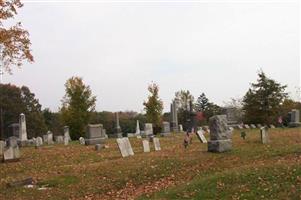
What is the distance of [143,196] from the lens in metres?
12.6

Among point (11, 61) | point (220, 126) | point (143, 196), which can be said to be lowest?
point (143, 196)

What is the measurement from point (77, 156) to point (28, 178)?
5.78 m

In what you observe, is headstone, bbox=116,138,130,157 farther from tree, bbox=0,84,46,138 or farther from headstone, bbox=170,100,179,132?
tree, bbox=0,84,46,138

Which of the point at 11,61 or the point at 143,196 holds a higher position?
the point at 11,61

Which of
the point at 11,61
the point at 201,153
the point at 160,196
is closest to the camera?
the point at 160,196

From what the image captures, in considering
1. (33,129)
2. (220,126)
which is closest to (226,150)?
(220,126)

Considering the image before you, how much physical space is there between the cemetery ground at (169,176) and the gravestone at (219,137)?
15.6 inches

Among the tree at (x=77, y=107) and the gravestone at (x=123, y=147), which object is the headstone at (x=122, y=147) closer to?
the gravestone at (x=123, y=147)

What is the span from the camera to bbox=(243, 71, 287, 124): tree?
41062mm

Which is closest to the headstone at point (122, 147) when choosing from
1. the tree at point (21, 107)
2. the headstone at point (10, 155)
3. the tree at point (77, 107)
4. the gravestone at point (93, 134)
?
the headstone at point (10, 155)

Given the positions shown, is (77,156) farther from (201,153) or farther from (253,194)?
(253,194)

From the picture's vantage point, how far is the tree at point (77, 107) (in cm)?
4484

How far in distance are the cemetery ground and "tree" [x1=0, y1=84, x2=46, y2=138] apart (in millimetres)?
38606

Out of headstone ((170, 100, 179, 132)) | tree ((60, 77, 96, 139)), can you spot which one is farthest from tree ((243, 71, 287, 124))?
tree ((60, 77, 96, 139))
